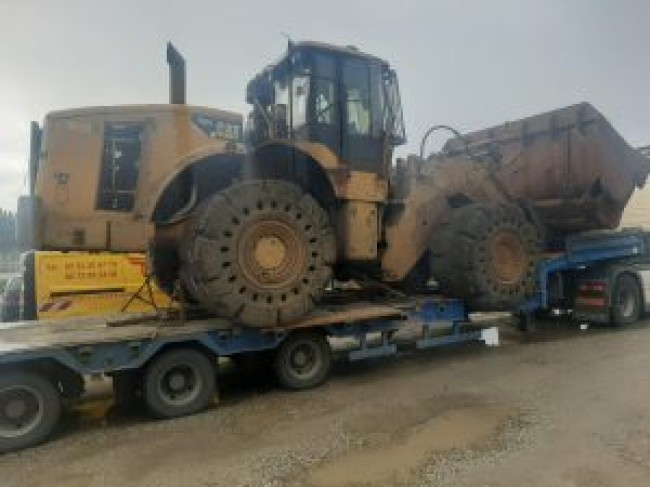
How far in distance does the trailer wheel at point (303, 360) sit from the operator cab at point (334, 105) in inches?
89.9

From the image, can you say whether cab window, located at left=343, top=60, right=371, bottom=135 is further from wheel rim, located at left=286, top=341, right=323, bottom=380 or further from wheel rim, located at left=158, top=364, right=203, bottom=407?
wheel rim, located at left=158, top=364, right=203, bottom=407

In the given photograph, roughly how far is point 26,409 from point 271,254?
282 centimetres

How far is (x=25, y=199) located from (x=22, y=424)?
86.9 inches

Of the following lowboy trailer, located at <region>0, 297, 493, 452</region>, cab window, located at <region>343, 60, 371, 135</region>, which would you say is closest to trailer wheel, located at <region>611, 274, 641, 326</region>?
lowboy trailer, located at <region>0, 297, 493, 452</region>

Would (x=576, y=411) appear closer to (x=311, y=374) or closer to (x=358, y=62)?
(x=311, y=374)

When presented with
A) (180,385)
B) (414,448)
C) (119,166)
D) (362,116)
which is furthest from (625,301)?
(119,166)

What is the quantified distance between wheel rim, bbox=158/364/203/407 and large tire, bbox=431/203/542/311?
12.8ft

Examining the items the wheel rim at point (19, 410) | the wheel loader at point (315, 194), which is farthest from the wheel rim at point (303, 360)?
the wheel rim at point (19, 410)

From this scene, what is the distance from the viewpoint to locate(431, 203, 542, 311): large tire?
28.6 feet

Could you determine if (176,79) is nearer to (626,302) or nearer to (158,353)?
(158,353)

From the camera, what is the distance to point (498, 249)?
9070mm

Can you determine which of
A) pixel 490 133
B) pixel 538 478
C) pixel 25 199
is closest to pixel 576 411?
pixel 538 478

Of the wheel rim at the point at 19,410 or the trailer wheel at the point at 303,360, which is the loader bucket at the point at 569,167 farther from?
the wheel rim at the point at 19,410

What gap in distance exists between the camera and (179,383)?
21.3 ft
